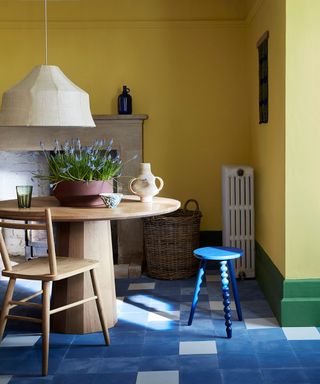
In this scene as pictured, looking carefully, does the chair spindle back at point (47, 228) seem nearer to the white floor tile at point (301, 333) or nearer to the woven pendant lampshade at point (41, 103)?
the woven pendant lampshade at point (41, 103)

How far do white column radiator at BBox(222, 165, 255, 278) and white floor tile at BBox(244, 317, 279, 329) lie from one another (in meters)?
1.07

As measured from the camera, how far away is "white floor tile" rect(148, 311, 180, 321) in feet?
13.4

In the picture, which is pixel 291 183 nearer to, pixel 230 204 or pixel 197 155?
pixel 230 204

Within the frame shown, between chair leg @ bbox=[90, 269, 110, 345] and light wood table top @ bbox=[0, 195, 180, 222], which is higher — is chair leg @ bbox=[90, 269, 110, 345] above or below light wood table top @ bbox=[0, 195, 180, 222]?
below

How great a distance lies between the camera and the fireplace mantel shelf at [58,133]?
5594 millimetres

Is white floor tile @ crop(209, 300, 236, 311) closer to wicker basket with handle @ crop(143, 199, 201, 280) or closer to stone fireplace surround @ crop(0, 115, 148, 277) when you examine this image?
wicker basket with handle @ crop(143, 199, 201, 280)

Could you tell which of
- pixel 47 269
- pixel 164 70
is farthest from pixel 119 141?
pixel 47 269

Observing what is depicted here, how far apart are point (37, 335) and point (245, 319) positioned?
53.2 inches

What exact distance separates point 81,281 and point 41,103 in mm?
1124

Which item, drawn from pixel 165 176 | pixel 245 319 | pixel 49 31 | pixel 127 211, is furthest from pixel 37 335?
pixel 49 31

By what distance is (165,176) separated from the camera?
582 centimetres

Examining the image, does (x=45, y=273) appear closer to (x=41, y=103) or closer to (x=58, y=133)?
(x=41, y=103)

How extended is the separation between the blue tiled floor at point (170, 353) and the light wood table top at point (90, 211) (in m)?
0.78

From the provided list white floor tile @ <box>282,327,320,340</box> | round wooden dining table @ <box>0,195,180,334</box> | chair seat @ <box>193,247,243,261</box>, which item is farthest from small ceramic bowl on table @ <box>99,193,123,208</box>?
white floor tile @ <box>282,327,320,340</box>
